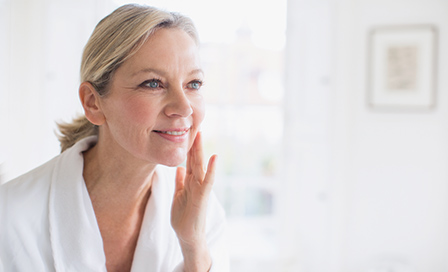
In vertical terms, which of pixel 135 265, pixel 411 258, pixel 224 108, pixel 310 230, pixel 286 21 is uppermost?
pixel 286 21

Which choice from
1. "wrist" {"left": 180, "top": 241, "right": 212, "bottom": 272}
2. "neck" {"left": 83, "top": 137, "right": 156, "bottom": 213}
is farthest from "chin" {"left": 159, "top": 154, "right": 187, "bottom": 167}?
"wrist" {"left": 180, "top": 241, "right": 212, "bottom": 272}

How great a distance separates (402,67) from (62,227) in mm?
2430

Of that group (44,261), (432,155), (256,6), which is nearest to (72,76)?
(44,261)

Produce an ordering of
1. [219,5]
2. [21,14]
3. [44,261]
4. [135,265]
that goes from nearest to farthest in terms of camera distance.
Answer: [21,14] → [44,261] → [135,265] → [219,5]

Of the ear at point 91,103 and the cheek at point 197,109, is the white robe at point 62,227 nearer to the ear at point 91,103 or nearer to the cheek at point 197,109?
the ear at point 91,103

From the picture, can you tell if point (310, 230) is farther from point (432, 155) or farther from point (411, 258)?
point (432, 155)

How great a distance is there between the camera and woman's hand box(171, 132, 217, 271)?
34.4 inches

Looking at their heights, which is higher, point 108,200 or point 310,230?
point 108,200

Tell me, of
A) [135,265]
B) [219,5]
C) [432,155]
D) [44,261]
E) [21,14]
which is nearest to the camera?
[21,14]

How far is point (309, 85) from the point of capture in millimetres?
2555

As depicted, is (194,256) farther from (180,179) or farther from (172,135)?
(172,135)

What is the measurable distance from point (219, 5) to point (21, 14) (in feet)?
6.13

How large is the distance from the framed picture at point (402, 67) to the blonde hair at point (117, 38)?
2.14 meters

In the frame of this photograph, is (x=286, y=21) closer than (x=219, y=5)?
No
